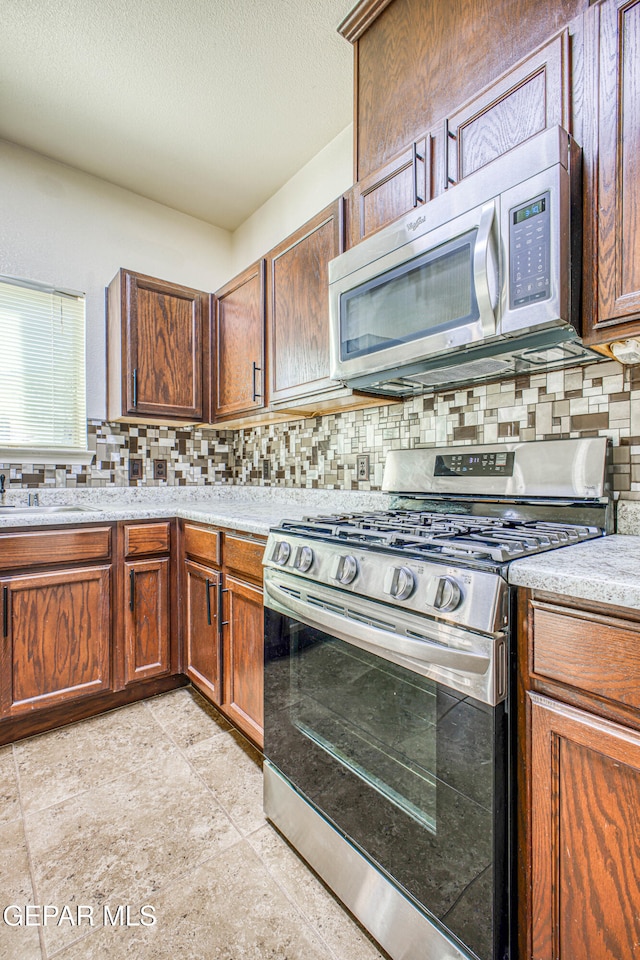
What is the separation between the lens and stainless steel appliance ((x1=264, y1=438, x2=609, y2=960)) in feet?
2.77

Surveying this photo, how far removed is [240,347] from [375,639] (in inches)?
74.0

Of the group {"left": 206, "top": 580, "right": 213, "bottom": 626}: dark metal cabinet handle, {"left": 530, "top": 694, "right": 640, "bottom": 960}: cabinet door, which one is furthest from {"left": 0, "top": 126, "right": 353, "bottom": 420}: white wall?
A: {"left": 530, "top": 694, "right": 640, "bottom": 960}: cabinet door

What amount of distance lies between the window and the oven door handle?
5.83ft

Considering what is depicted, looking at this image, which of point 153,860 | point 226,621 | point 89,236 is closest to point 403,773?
point 153,860

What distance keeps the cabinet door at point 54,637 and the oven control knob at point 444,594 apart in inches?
64.0

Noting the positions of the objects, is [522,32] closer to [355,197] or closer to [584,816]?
[355,197]

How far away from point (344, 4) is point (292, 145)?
0.75 metres

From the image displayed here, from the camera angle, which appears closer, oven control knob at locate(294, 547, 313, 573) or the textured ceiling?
oven control knob at locate(294, 547, 313, 573)

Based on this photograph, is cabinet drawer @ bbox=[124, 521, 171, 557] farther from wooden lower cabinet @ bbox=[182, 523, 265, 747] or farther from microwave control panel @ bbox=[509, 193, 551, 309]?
microwave control panel @ bbox=[509, 193, 551, 309]

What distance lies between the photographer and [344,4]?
1682 mm

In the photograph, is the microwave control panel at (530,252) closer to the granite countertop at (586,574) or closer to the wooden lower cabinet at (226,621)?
the granite countertop at (586,574)

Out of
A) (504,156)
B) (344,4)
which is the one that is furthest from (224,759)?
(344,4)

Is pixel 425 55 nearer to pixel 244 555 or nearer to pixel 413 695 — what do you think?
pixel 244 555

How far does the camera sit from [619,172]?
1.03 meters
